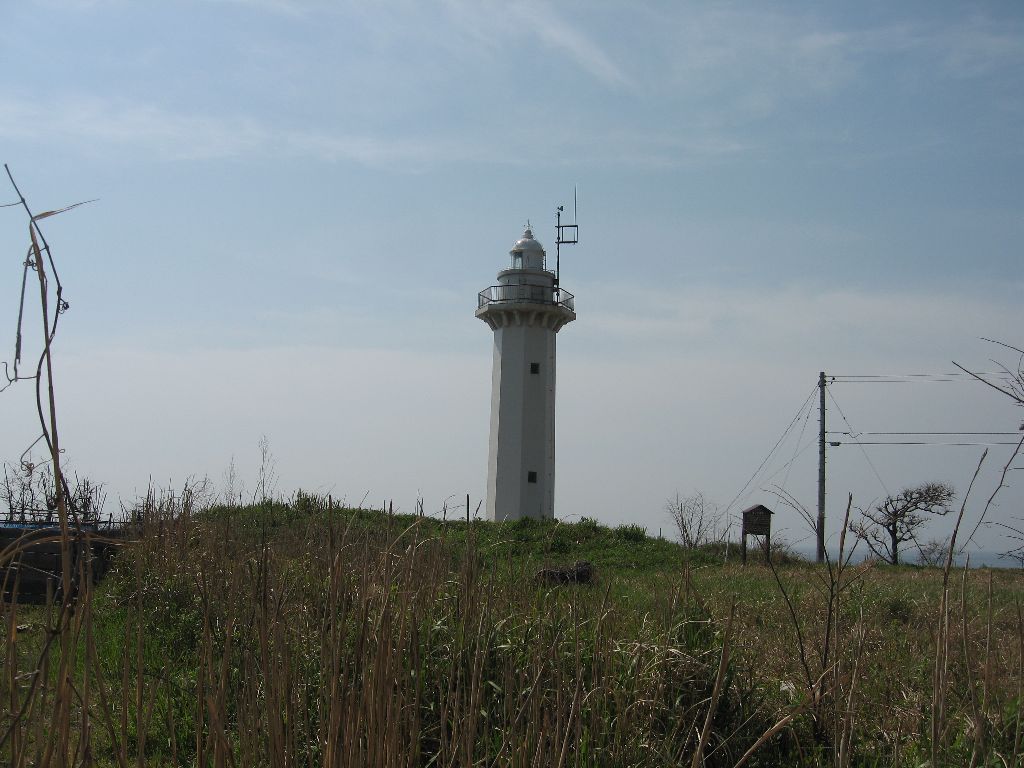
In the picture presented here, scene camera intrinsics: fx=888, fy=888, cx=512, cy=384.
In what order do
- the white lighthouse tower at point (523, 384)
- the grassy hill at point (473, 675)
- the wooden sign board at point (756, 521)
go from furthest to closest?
the white lighthouse tower at point (523, 384) < the wooden sign board at point (756, 521) < the grassy hill at point (473, 675)

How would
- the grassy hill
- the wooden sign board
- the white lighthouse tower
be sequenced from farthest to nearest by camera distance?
the white lighthouse tower → the wooden sign board → the grassy hill

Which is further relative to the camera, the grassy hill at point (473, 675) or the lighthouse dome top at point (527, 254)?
the lighthouse dome top at point (527, 254)

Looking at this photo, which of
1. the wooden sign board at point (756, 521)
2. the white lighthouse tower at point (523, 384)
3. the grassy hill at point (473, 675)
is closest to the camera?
the grassy hill at point (473, 675)

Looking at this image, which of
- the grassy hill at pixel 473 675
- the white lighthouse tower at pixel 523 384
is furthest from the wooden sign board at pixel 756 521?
the grassy hill at pixel 473 675

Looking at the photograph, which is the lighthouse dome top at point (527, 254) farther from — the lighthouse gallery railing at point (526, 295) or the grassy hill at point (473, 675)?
the grassy hill at point (473, 675)

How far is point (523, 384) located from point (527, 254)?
439cm

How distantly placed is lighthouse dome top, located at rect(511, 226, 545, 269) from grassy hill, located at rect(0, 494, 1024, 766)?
799 inches

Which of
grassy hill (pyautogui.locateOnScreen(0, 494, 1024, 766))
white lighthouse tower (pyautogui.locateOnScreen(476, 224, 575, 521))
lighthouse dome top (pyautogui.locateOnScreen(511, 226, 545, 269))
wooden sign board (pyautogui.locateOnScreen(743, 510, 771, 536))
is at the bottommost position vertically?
grassy hill (pyautogui.locateOnScreen(0, 494, 1024, 766))

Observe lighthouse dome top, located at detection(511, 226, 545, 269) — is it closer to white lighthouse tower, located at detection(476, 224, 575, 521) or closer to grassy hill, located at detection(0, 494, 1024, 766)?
white lighthouse tower, located at detection(476, 224, 575, 521)

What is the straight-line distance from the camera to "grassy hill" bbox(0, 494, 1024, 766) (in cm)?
246

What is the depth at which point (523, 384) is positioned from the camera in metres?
25.6

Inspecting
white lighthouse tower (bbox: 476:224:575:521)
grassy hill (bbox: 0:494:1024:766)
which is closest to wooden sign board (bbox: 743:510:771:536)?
white lighthouse tower (bbox: 476:224:575:521)

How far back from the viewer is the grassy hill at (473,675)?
2.46 metres

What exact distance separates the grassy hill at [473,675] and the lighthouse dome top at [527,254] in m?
20.3
